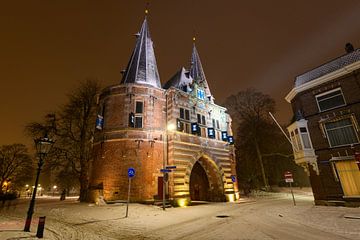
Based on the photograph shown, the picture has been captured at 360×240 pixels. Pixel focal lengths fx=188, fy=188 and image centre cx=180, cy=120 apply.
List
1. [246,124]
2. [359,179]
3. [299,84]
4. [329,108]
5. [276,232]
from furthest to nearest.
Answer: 1. [246,124]
2. [299,84]
3. [329,108]
4. [359,179]
5. [276,232]

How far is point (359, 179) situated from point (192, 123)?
14842 mm

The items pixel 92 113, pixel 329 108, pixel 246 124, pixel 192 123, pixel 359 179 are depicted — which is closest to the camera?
pixel 359 179

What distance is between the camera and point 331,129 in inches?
627

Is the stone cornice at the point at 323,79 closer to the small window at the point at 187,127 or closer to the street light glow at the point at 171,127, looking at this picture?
the small window at the point at 187,127

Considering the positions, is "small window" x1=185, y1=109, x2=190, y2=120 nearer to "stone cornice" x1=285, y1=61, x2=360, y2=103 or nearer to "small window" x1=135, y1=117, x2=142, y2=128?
"small window" x1=135, y1=117, x2=142, y2=128

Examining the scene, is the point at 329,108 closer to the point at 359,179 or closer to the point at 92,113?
the point at 359,179

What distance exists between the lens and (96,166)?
19.1m

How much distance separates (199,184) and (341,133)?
1646 cm

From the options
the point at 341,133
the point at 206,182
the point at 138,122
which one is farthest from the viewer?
the point at 206,182

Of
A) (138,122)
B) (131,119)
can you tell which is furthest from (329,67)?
(131,119)

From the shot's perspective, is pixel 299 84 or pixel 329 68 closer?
pixel 329 68

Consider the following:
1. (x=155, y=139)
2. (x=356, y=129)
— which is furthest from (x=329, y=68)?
(x=155, y=139)

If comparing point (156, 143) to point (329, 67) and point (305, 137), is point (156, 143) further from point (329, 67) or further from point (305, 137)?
point (329, 67)

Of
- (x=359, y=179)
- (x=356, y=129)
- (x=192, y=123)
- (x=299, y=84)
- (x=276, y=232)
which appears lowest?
(x=276, y=232)
